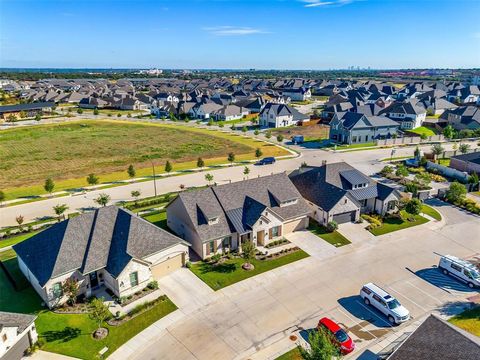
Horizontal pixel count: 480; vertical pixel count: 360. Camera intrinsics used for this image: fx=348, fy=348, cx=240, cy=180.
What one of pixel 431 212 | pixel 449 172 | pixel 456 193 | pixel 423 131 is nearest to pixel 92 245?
pixel 431 212

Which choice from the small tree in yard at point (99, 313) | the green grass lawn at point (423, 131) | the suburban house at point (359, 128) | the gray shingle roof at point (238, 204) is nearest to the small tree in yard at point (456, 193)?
the gray shingle roof at point (238, 204)

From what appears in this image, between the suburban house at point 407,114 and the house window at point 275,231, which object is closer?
the house window at point 275,231

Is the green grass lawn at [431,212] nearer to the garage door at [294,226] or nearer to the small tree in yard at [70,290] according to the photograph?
the garage door at [294,226]

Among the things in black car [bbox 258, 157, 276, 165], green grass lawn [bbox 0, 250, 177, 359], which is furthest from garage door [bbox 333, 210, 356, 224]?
black car [bbox 258, 157, 276, 165]

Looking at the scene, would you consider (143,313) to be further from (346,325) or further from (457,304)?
(457,304)

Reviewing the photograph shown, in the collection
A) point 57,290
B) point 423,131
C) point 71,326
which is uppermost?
point 423,131

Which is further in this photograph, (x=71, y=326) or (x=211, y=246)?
(x=211, y=246)

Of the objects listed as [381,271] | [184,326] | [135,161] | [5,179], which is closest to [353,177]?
[381,271]

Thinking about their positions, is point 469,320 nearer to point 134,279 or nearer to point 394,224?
point 394,224
